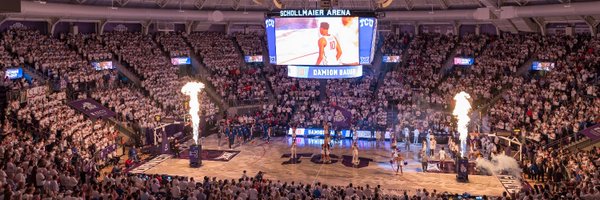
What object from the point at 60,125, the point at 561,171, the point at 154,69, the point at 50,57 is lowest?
the point at 561,171

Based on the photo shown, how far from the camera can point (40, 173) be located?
68.6 feet

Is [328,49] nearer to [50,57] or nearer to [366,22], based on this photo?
[366,22]

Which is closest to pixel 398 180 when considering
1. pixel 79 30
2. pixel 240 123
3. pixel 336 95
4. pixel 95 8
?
pixel 240 123

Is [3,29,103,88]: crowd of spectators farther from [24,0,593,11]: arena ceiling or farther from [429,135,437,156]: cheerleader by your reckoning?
[429,135,437,156]: cheerleader

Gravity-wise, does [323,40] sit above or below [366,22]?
below

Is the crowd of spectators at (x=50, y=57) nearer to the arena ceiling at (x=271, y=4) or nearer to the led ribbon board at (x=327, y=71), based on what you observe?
the arena ceiling at (x=271, y=4)

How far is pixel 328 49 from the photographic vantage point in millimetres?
36750

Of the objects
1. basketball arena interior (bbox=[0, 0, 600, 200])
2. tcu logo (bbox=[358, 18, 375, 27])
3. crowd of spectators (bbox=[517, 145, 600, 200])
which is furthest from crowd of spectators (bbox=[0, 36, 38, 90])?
crowd of spectators (bbox=[517, 145, 600, 200])

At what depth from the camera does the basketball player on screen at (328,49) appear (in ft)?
120

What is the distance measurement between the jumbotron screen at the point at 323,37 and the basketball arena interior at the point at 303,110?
86 millimetres

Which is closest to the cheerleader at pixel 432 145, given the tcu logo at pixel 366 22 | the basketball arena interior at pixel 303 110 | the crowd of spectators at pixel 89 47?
the basketball arena interior at pixel 303 110

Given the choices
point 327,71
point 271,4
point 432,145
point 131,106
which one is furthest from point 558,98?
point 131,106

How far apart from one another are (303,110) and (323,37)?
8.32 m

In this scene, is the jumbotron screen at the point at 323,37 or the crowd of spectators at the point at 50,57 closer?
the jumbotron screen at the point at 323,37
